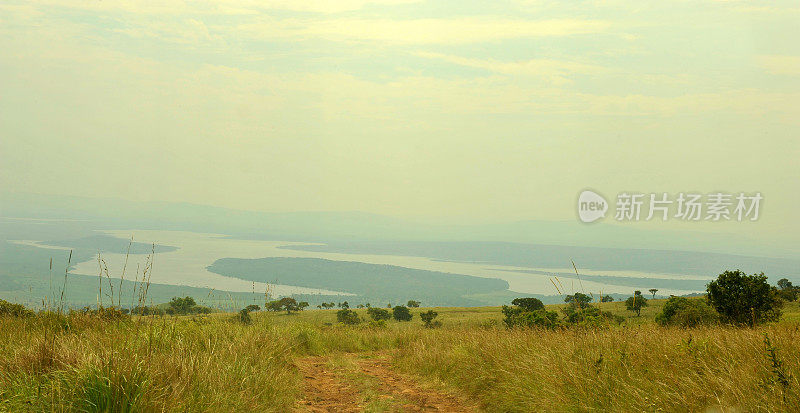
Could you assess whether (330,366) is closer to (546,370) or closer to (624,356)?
(546,370)

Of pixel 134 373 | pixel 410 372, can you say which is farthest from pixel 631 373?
pixel 410 372

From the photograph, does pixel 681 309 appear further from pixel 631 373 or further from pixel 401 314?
pixel 401 314

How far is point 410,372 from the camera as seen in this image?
12750 millimetres

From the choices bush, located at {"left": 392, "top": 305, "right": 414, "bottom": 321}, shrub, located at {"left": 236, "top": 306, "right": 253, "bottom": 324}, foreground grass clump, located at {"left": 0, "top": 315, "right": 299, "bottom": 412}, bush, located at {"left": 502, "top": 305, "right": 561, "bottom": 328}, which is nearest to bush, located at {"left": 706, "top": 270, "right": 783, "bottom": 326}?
bush, located at {"left": 502, "top": 305, "right": 561, "bottom": 328}

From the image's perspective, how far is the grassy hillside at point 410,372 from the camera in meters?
5.67

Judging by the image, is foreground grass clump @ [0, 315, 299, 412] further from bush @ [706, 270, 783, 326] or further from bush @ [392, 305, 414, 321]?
bush @ [392, 305, 414, 321]

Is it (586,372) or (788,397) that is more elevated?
(788,397)

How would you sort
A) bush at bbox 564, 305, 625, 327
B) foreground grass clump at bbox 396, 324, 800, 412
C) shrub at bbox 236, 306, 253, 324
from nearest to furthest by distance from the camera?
1. foreground grass clump at bbox 396, 324, 800, 412
2. bush at bbox 564, 305, 625, 327
3. shrub at bbox 236, 306, 253, 324

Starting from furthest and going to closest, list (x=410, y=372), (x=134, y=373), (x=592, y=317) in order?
(x=410, y=372), (x=592, y=317), (x=134, y=373)

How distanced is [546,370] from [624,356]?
3.89ft

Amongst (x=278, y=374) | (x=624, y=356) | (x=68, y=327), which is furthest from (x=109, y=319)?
(x=624, y=356)

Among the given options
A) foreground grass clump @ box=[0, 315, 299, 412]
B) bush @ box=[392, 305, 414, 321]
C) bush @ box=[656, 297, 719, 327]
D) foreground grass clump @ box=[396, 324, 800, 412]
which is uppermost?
foreground grass clump @ box=[396, 324, 800, 412]

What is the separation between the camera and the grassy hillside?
5668 millimetres

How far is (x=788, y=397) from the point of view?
4934 millimetres
